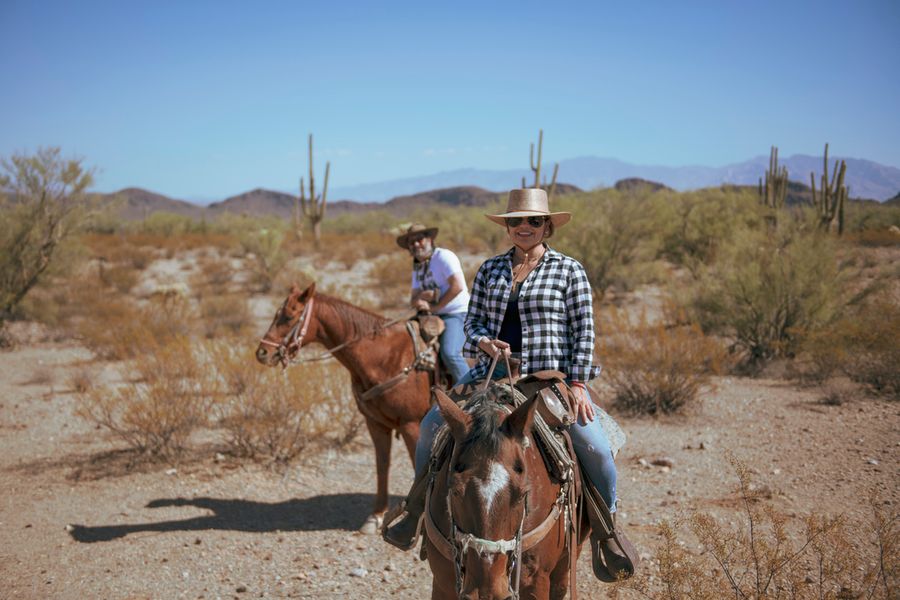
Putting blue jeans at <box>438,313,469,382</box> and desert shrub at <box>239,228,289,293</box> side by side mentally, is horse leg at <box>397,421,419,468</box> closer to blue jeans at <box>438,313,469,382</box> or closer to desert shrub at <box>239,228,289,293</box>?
blue jeans at <box>438,313,469,382</box>

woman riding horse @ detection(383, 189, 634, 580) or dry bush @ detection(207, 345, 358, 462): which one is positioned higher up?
woman riding horse @ detection(383, 189, 634, 580)

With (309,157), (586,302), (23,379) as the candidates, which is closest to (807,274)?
(586,302)

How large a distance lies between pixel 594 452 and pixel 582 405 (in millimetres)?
284

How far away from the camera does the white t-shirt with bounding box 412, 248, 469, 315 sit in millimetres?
5719

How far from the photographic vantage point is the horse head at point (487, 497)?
7.24 feet

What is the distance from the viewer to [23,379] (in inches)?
422

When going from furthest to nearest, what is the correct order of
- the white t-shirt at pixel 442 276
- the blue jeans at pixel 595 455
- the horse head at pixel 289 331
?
1. the white t-shirt at pixel 442 276
2. the horse head at pixel 289 331
3. the blue jeans at pixel 595 455

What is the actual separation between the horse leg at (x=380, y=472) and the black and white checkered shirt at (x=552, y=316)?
2492 millimetres

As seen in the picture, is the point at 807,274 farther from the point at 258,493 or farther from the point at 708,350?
the point at 258,493

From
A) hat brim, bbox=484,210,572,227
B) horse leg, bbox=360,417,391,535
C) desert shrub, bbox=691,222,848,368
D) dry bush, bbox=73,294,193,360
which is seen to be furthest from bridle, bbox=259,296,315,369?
desert shrub, bbox=691,222,848,368

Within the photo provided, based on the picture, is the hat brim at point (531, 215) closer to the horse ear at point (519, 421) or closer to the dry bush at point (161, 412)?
the horse ear at point (519, 421)

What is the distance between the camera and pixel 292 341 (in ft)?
17.7

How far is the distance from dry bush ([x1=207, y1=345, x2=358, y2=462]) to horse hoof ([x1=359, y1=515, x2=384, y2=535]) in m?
1.88

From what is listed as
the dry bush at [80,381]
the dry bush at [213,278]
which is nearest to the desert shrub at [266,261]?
the dry bush at [213,278]
